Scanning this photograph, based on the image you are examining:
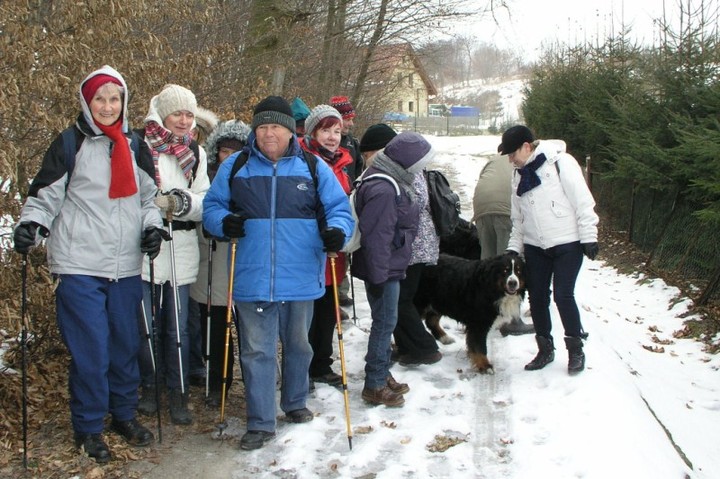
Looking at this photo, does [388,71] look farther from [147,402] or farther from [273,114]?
[147,402]

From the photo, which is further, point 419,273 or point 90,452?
point 419,273

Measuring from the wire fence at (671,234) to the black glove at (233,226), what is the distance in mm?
6664

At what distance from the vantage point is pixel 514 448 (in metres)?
4.40

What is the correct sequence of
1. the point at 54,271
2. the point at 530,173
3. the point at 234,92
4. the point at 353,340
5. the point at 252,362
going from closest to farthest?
1. the point at 54,271
2. the point at 252,362
3. the point at 530,173
4. the point at 353,340
5. the point at 234,92

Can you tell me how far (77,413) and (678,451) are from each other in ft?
13.4

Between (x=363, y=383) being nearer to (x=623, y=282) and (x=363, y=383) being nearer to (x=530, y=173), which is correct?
(x=530, y=173)

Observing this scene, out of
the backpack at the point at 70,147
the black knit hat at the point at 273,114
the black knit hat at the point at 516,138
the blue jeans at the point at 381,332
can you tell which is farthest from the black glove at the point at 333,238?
the black knit hat at the point at 516,138

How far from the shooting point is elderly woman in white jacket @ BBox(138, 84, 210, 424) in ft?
14.9

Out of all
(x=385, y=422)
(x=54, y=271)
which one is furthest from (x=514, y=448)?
(x=54, y=271)

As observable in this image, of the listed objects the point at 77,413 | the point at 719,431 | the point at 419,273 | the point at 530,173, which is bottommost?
the point at 719,431

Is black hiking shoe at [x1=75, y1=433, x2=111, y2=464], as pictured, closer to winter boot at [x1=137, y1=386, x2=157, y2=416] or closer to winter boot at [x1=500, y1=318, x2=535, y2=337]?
winter boot at [x1=137, y1=386, x2=157, y2=416]

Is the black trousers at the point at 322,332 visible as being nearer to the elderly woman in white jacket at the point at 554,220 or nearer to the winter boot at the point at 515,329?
the elderly woman in white jacket at the point at 554,220

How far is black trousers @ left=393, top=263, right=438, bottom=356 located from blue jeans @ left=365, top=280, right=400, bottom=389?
25.9 inches

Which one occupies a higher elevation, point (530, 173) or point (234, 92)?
point (234, 92)
